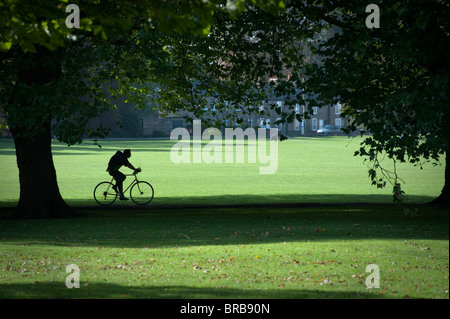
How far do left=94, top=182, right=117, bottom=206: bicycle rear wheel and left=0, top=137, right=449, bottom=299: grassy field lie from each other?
0.38 meters

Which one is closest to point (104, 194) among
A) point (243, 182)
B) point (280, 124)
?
point (243, 182)

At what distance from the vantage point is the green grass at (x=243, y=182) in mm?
26188

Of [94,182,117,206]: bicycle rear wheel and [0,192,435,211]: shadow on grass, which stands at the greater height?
[94,182,117,206]: bicycle rear wheel

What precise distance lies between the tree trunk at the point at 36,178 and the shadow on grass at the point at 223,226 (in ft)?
2.44

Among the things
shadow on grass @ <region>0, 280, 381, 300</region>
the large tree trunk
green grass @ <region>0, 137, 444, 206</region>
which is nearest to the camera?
shadow on grass @ <region>0, 280, 381, 300</region>

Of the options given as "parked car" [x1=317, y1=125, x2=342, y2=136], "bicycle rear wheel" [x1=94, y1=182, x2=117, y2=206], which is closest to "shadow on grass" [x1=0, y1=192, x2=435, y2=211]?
"bicycle rear wheel" [x1=94, y1=182, x2=117, y2=206]

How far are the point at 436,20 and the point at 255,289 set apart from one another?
751cm

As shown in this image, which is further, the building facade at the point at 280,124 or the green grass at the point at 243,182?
the building facade at the point at 280,124

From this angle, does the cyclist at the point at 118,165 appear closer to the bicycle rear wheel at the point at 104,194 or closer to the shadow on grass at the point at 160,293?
the bicycle rear wheel at the point at 104,194

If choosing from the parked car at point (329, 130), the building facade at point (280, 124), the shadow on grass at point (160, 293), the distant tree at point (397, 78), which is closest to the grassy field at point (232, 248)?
the shadow on grass at point (160, 293)

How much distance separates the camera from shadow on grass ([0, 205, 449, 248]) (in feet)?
48.9

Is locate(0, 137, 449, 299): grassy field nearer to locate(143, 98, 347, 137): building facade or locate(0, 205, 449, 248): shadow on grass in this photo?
locate(0, 205, 449, 248): shadow on grass

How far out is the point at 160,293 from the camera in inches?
354
